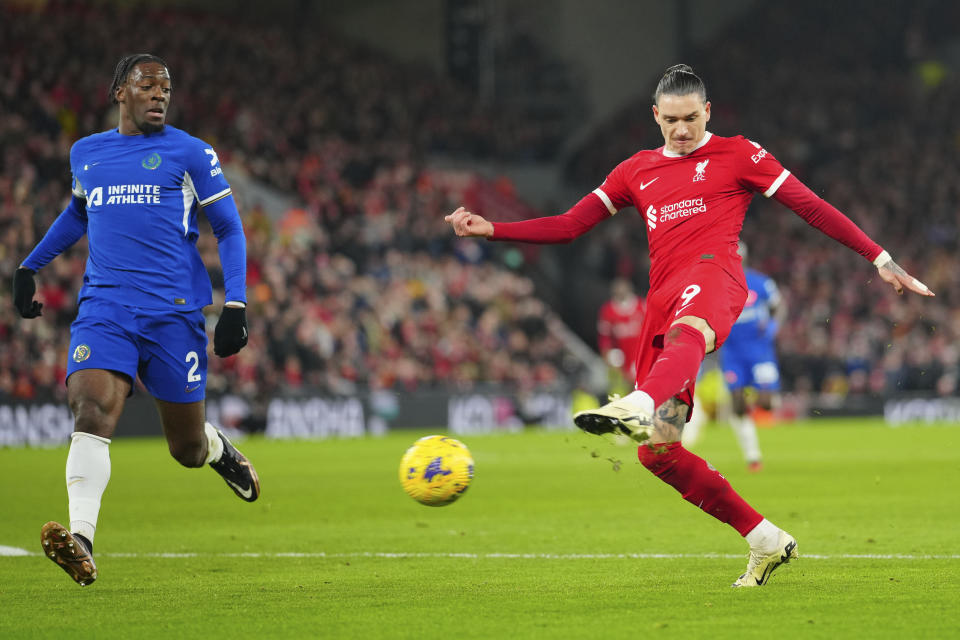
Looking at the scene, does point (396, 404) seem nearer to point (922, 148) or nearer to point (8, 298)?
point (8, 298)

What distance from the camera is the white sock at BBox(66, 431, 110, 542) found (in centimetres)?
682

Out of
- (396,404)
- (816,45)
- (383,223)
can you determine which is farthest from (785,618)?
(816,45)

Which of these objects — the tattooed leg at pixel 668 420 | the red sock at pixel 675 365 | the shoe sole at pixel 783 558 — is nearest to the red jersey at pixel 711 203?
the red sock at pixel 675 365

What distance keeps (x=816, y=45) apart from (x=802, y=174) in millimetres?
6851

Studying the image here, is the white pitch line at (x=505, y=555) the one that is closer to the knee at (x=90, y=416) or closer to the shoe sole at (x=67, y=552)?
the knee at (x=90, y=416)

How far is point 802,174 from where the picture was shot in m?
37.5

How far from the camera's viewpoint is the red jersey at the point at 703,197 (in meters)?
6.74

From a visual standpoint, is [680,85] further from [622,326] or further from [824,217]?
[622,326]

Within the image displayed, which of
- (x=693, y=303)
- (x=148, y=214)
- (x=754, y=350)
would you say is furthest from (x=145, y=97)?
(x=754, y=350)

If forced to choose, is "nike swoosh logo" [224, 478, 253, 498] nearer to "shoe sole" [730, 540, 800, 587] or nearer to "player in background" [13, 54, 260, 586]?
"player in background" [13, 54, 260, 586]

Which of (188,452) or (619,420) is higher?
(619,420)

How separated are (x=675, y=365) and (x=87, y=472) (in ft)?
9.51

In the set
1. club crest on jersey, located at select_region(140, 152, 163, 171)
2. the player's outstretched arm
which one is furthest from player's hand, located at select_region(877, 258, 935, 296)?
club crest on jersey, located at select_region(140, 152, 163, 171)

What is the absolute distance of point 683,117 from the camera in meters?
6.76
